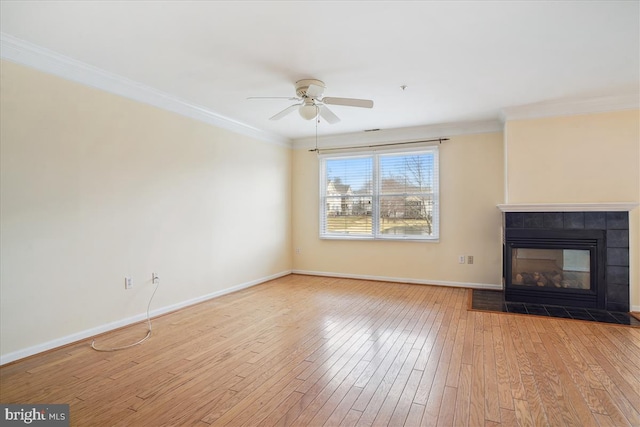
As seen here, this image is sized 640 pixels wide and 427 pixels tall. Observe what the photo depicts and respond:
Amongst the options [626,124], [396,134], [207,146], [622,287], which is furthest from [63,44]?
[622,287]

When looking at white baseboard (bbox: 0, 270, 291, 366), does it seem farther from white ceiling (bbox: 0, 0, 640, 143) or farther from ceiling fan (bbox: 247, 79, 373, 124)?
ceiling fan (bbox: 247, 79, 373, 124)

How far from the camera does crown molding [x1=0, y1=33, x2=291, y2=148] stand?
2.65m

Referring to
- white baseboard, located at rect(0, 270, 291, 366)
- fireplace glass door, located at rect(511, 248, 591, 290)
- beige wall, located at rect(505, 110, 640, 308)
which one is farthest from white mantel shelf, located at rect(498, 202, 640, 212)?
white baseboard, located at rect(0, 270, 291, 366)

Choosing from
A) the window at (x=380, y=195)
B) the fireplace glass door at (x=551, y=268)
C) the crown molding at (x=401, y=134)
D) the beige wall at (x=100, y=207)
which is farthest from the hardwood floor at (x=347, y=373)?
the crown molding at (x=401, y=134)

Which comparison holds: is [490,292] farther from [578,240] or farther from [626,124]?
[626,124]

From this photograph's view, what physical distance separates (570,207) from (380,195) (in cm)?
263

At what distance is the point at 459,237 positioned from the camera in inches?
204

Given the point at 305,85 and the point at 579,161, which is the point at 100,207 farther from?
the point at 579,161

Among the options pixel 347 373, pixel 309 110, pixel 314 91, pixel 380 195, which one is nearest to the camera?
pixel 347 373

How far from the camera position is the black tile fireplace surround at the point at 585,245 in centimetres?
394

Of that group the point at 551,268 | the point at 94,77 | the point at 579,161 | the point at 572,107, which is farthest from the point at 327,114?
the point at 551,268

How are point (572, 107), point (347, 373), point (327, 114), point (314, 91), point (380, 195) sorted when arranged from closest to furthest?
point (347, 373) < point (314, 91) < point (327, 114) < point (572, 107) < point (380, 195)

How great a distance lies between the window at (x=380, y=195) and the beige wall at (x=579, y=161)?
1.23 metres

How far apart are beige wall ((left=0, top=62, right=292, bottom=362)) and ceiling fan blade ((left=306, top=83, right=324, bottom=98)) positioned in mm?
1796
